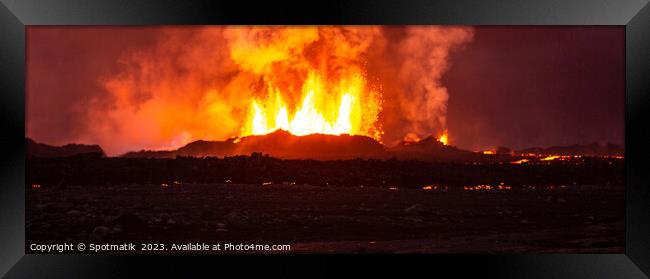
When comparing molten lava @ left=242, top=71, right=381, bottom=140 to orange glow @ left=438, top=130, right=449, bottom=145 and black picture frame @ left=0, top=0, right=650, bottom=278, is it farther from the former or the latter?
black picture frame @ left=0, top=0, right=650, bottom=278

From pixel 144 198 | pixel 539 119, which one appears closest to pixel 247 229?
pixel 144 198

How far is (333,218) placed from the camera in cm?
795

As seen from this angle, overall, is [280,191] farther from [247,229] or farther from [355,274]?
[355,274]

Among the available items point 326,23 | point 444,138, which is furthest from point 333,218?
point 326,23

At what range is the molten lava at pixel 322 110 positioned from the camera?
8141mm

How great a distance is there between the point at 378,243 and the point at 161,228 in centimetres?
235

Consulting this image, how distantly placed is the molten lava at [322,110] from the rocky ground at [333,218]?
678 mm

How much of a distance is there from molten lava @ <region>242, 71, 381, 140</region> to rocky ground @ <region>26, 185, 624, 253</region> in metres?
0.68

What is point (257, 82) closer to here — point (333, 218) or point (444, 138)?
point (333, 218)

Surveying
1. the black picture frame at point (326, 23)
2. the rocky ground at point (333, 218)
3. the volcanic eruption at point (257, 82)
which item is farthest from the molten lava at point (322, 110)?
the black picture frame at point (326, 23)

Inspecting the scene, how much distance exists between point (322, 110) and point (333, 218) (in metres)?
1.26

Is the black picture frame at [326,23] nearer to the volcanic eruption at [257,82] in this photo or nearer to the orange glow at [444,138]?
the volcanic eruption at [257,82]

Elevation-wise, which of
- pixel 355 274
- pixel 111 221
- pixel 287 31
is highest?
pixel 287 31

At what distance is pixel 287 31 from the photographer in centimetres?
806
